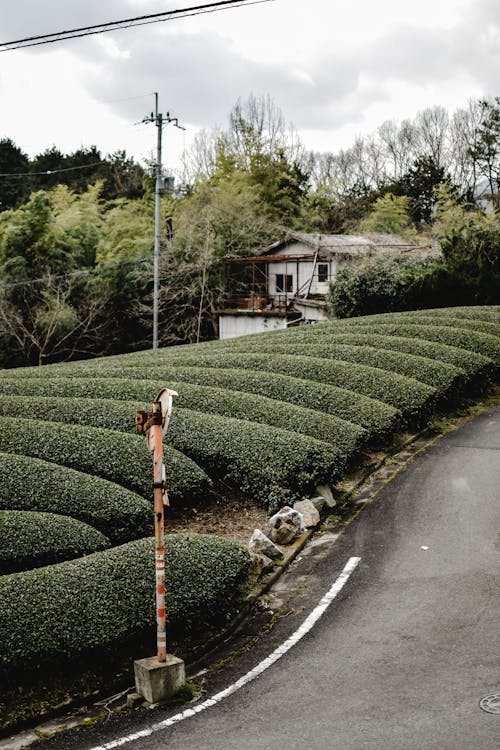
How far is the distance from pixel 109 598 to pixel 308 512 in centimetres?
397

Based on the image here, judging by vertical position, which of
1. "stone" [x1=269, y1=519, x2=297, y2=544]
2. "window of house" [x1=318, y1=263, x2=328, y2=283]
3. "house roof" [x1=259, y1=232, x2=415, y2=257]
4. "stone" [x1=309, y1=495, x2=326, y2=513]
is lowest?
"stone" [x1=269, y1=519, x2=297, y2=544]

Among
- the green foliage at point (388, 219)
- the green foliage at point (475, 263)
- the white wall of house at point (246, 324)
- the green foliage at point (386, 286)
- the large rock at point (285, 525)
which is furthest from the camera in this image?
the green foliage at point (388, 219)

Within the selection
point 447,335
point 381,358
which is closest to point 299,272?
point 447,335

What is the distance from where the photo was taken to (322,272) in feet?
123

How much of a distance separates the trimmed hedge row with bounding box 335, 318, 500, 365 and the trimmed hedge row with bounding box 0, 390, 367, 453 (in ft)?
21.2

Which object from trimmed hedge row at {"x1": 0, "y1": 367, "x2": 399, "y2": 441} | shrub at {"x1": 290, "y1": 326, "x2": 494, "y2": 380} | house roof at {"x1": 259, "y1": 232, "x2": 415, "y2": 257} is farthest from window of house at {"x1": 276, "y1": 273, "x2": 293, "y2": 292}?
trimmed hedge row at {"x1": 0, "y1": 367, "x2": 399, "y2": 441}

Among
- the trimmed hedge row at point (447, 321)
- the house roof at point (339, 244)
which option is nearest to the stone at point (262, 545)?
the trimmed hedge row at point (447, 321)

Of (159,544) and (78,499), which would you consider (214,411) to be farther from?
(159,544)

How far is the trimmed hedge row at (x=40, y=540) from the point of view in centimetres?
793

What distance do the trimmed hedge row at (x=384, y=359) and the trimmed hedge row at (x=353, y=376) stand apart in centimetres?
55

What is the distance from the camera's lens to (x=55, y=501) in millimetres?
9086

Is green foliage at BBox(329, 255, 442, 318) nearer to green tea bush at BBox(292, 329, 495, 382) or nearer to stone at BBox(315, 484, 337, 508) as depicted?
green tea bush at BBox(292, 329, 495, 382)

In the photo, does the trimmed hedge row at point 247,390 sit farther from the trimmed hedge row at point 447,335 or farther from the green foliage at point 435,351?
the trimmed hedge row at point 447,335

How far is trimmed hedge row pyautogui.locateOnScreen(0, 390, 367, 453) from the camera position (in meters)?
12.1
